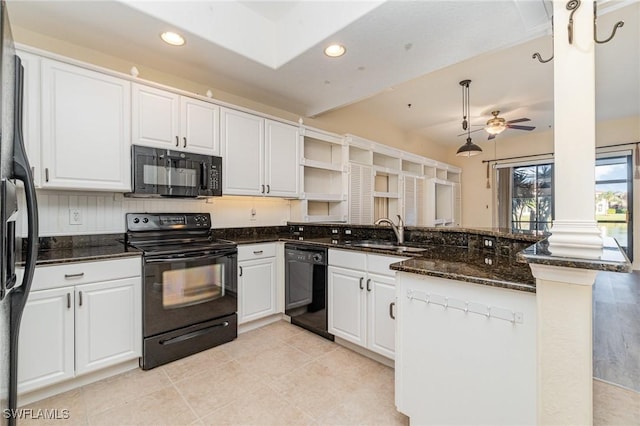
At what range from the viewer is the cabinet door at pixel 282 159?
10.7ft

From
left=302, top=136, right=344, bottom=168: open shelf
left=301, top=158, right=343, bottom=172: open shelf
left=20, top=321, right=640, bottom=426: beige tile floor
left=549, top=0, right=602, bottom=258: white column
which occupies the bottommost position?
left=20, top=321, right=640, bottom=426: beige tile floor

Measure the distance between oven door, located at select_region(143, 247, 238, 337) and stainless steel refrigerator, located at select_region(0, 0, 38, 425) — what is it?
1.16 metres

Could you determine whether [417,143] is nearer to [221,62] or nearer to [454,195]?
[454,195]

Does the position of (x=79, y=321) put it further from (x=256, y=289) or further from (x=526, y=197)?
(x=526, y=197)

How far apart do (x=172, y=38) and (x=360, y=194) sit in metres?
2.90

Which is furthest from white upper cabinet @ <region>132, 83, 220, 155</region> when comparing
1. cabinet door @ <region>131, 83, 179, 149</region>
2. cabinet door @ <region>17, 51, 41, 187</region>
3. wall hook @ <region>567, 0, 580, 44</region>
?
wall hook @ <region>567, 0, 580, 44</region>

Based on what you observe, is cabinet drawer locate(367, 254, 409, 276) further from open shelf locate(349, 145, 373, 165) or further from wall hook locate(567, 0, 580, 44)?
open shelf locate(349, 145, 373, 165)

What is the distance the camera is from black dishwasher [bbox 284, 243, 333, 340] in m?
2.66

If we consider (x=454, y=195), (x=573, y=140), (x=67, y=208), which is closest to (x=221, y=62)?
(x=67, y=208)

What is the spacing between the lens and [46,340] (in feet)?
5.80

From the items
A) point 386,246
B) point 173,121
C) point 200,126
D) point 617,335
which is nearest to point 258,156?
point 200,126

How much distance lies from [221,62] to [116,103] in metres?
0.94

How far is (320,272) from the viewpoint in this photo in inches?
105

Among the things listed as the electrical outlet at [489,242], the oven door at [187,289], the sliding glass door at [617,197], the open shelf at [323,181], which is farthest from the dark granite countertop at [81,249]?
the sliding glass door at [617,197]
